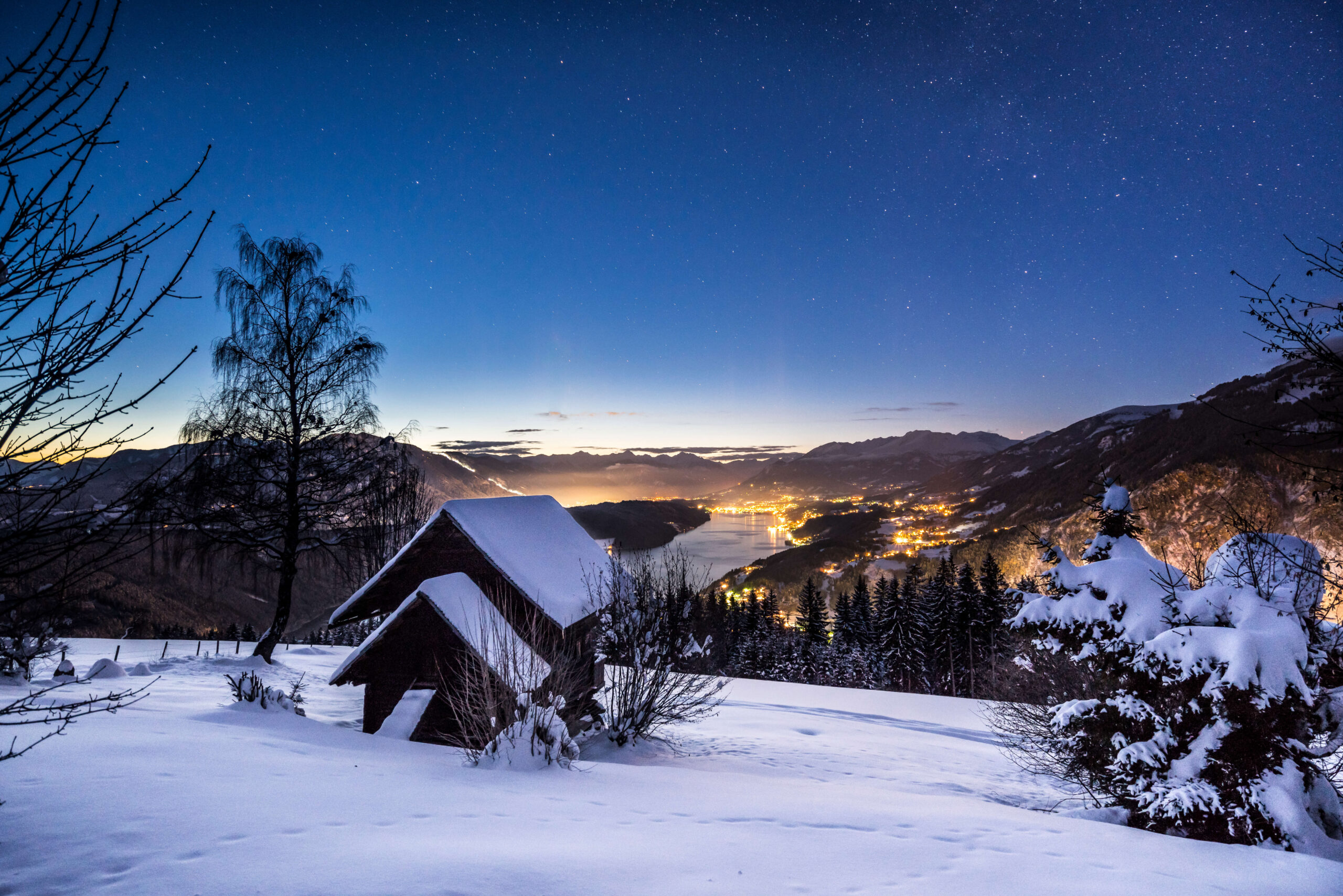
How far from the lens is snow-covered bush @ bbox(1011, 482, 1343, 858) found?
6.50 meters

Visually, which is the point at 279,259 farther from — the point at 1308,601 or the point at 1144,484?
the point at 1144,484

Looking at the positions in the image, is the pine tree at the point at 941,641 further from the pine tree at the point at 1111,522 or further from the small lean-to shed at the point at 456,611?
the small lean-to shed at the point at 456,611

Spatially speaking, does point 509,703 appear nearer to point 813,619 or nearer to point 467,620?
point 467,620

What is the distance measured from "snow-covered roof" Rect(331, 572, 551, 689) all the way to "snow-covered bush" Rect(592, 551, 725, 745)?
1650mm

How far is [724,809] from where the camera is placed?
6.25 m

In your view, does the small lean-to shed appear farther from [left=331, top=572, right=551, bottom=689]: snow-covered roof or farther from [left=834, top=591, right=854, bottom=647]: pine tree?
[left=834, top=591, right=854, bottom=647]: pine tree

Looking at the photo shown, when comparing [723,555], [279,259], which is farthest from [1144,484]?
[279,259]

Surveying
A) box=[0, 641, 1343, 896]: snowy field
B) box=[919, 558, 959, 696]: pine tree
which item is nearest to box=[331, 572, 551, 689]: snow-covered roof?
box=[0, 641, 1343, 896]: snowy field

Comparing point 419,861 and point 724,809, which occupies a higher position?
point 419,861

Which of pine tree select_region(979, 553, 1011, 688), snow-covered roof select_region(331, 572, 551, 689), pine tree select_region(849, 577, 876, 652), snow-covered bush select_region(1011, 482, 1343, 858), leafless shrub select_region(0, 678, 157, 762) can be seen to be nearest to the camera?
leafless shrub select_region(0, 678, 157, 762)

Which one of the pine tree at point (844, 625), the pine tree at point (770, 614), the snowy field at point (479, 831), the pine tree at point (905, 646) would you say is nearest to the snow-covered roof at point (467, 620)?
the snowy field at point (479, 831)

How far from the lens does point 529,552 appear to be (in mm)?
13219

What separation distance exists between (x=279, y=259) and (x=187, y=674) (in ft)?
34.2

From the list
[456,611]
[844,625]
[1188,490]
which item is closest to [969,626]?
[844,625]
